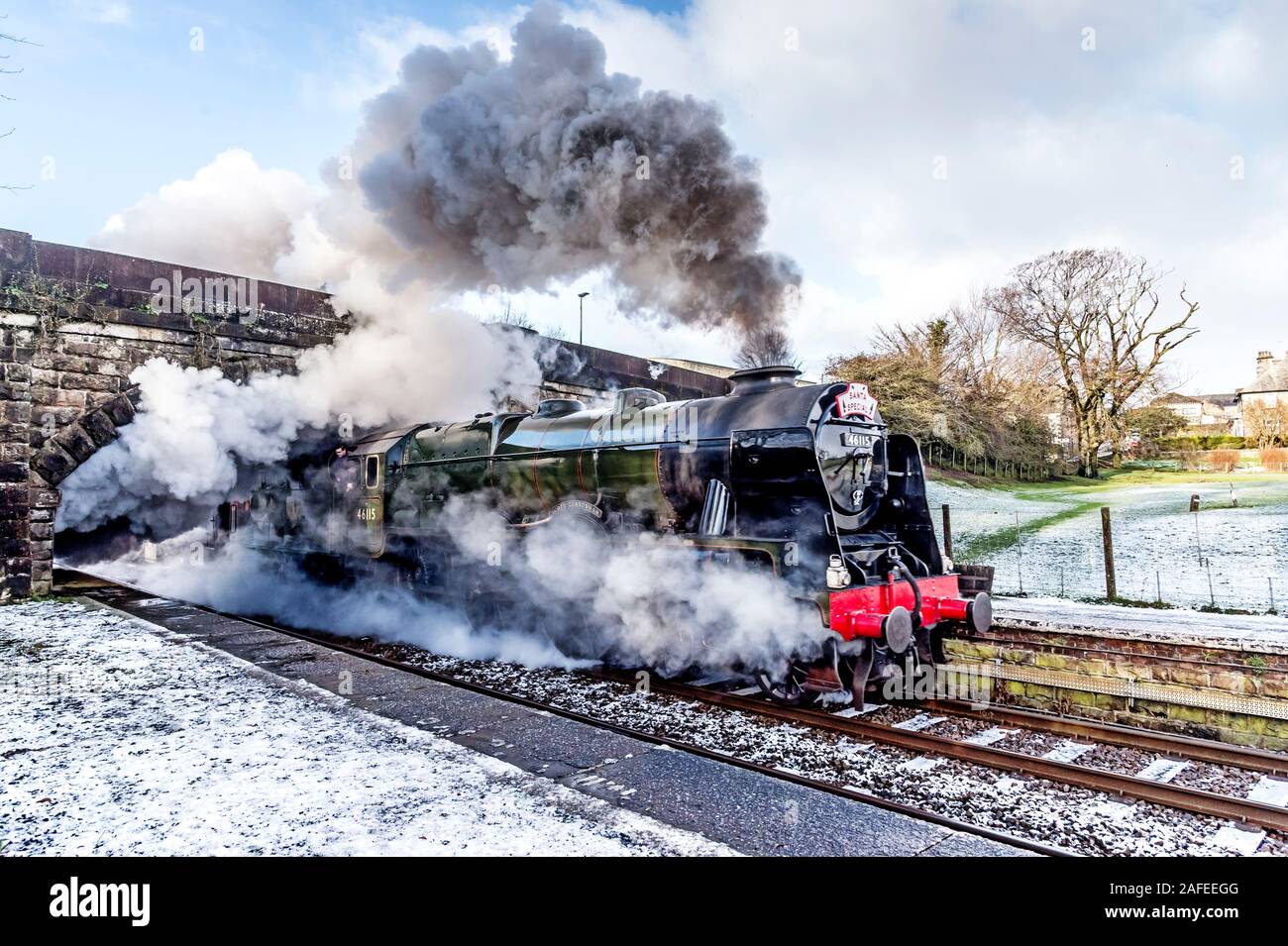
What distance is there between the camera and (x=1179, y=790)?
457cm

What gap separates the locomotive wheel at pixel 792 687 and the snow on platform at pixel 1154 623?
4.06 meters

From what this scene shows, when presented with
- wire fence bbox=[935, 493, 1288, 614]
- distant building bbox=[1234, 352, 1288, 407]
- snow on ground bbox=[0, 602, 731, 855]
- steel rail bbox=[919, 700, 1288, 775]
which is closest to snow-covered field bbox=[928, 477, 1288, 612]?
wire fence bbox=[935, 493, 1288, 614]

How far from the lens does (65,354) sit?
41.8ft

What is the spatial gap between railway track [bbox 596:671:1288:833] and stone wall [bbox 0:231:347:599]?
38.1 ft

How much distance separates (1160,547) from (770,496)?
12795 millimetres

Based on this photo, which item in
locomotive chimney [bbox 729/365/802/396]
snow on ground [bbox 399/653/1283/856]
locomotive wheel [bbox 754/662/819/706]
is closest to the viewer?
snow on ground [bbox 399/653/1283/856]

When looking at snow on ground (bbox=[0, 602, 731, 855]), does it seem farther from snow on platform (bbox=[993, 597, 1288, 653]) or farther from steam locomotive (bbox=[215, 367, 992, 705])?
snow on platform (bbox=[993, 597, 1288, 653])

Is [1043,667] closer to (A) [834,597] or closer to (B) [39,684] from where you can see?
(A) [834,597]

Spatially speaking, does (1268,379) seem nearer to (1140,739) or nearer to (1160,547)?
(1160,547)

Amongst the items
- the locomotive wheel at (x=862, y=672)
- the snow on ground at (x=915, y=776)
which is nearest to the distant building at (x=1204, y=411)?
the locomotive wheel at (x=862, y=672)

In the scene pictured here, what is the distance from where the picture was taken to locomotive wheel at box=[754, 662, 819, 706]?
668cm

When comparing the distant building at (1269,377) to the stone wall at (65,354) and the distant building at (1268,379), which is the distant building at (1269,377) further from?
the stone wall at (65,354)

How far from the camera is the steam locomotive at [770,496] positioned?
648cm

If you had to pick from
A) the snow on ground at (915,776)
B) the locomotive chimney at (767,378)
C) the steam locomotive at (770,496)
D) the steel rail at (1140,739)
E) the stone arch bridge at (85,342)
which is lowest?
the steel rail at (1140,739)
